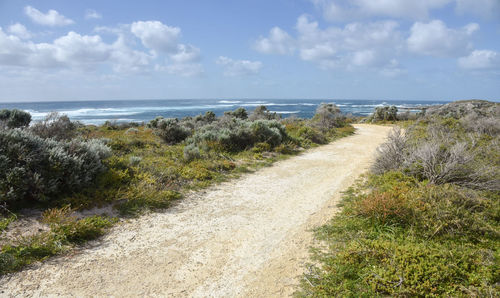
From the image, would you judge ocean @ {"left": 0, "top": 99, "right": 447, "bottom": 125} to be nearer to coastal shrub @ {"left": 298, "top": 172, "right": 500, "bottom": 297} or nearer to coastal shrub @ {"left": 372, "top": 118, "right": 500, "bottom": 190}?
coastal shrub @ {"left": 298, "top": 172, "right": 500, "bottom": 297}

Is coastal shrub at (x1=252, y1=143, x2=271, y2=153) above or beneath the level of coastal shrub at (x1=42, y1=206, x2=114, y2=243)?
above

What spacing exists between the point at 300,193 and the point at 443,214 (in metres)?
3.27

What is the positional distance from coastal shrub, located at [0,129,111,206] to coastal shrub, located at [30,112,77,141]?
306 cm

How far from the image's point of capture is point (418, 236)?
4461 mm

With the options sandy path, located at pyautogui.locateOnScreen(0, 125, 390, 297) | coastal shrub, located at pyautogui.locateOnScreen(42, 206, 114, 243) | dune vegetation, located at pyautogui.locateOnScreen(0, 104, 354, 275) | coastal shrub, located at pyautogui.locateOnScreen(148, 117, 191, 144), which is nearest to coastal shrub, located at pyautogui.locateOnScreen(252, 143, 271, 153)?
dune vegetation, located at pyautogui.locateOnScreen(0, 104, 354, 275)

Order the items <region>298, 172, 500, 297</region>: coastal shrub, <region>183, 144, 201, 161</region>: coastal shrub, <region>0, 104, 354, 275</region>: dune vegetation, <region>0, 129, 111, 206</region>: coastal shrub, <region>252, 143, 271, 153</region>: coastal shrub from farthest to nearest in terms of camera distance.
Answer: <region>252, 143, 271, 153</region>: coastal shrub < <region>183, 144, 201, 161</region>: coastal shrub < <region>0, 129, 111, 206</region>: coastal shrub < <region>0, 104, 354, 275</region>: dune vegetation < <region>298, 172, 500, 297</region>: coastal shrub

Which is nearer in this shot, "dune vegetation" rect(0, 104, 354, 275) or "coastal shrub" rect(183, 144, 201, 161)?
"dune vegetation" rect(0, 104, 354, 275)

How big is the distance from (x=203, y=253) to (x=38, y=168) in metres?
4.37

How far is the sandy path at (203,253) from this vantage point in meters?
3.44

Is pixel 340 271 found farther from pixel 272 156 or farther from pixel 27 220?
pixel 272 156

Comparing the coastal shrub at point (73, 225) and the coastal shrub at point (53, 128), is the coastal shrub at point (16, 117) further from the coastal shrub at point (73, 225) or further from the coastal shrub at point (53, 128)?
the coastal shrub at point (73, 225)

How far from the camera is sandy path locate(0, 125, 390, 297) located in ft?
11.3

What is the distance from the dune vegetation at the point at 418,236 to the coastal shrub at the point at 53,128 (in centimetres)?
951

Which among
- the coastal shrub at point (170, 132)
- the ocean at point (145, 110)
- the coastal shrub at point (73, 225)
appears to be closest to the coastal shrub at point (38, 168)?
the coastal shrub at point (73, 225)
